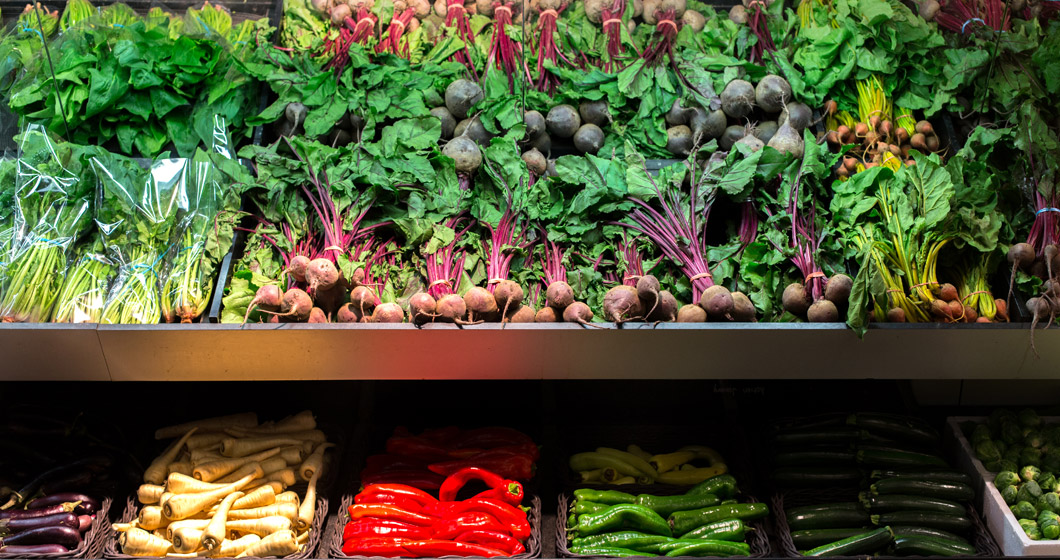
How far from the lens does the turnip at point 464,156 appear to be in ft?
11.1

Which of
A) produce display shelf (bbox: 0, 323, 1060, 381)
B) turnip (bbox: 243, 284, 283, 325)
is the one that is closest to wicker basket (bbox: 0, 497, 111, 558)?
produce display shelf (bbox: 0, 323, 1060, 381)

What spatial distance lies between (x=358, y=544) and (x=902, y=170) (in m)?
2.45

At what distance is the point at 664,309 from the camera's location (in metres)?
2.82

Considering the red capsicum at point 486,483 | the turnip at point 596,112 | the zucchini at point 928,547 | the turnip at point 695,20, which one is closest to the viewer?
the zucchini at point 928,547

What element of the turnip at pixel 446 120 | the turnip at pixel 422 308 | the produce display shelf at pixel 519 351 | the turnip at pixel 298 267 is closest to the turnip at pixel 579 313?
the produce display shelf at pixel 519 351

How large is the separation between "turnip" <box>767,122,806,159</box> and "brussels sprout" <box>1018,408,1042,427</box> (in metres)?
1.31

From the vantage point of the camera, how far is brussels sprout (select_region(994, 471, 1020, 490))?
2.98 m

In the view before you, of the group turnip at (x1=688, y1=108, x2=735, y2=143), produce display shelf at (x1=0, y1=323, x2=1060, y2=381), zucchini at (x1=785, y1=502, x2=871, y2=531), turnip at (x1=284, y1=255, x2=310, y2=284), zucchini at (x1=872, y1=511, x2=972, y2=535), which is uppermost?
turnip at (x1=688, y1=108, x2=735, y2=143)

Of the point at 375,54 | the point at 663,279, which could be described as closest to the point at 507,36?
the point at 375,54

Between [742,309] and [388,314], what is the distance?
3.90 ft

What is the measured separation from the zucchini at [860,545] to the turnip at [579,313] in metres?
1.10

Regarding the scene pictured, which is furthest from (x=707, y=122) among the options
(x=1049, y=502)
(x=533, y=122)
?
(x=1049, y=502)

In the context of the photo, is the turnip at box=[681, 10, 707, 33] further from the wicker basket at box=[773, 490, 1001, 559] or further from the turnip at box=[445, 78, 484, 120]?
the wicker basket at box=[773, 490, 1001, 559]

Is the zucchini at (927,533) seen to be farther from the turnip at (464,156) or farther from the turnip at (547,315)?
the turnip at (464,156)
